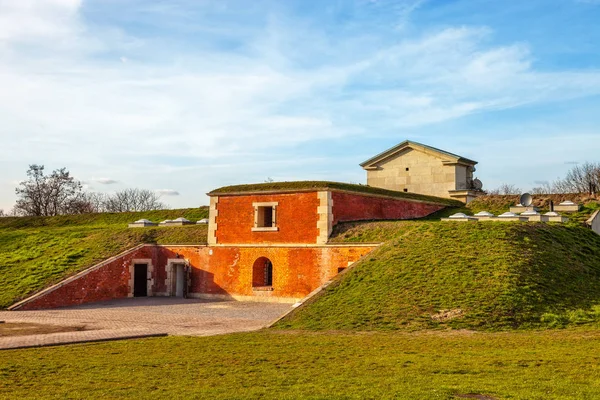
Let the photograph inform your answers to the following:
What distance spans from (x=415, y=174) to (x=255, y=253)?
14431 mm

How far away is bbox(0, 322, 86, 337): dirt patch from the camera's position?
18136 mm

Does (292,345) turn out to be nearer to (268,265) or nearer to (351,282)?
(351,282)

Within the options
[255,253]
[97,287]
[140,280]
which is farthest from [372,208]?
[97,287]

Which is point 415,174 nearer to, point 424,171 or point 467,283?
point 424,171

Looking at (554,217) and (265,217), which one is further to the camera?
(265,217)

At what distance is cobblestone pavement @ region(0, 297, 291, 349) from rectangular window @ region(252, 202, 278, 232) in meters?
3.56

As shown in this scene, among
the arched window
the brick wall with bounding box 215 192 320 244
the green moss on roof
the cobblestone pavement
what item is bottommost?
the cobblestone pavement

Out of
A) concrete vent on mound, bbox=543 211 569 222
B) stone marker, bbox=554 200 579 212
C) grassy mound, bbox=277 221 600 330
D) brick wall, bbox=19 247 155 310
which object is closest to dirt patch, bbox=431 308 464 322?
grassy mound, bbox=277 221 600 330

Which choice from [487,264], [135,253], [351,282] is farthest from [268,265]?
[487,264]

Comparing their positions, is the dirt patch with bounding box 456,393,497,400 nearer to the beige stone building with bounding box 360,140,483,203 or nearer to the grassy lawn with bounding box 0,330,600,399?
the grassy lawn with bounding box 0,330,600,399

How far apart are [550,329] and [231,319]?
33.4 feet

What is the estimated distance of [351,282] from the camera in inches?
856

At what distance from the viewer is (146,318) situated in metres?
22.0

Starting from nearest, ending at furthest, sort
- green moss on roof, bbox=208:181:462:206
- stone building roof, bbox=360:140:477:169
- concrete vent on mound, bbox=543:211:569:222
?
green moss on roof, bbox=208:181:462:206 < concrete vent on mound, bbox=543:211:569:222 < stone building roof, bbox=360:140:477:169
